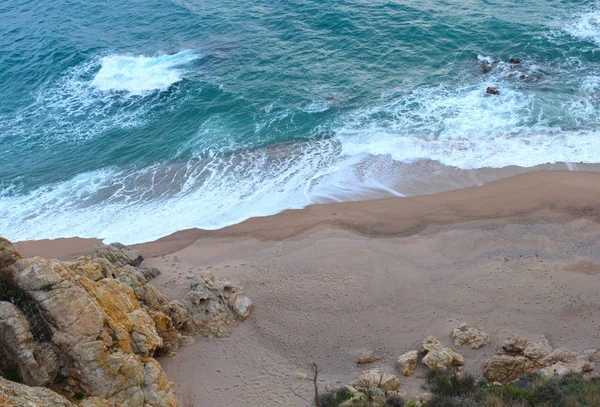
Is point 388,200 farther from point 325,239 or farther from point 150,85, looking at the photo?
point 150,85

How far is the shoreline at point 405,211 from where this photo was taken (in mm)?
20953

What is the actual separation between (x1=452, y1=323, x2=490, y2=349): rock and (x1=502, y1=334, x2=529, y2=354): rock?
0.62m

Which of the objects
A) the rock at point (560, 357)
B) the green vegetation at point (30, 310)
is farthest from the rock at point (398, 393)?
the green vegetation at point (30, 310)

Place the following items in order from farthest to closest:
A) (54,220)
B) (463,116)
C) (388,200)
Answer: (463,116) → (54,220) → (388,200)

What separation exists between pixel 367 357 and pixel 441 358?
214 cm

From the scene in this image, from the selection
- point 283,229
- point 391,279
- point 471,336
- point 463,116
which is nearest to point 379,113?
point 463,116

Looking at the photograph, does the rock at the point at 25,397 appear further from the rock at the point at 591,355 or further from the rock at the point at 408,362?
the rock at the point at 591,355

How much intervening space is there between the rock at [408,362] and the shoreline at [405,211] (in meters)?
6.36

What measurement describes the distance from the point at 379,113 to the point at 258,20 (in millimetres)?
16387

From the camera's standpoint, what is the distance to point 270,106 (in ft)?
100

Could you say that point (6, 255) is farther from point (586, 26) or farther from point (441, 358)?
point (586, 26)

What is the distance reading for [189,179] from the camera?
2605 cm

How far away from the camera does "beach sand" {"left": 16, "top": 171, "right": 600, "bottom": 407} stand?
1551 centimetres

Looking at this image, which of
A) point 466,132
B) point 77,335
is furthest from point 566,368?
point 466,132
